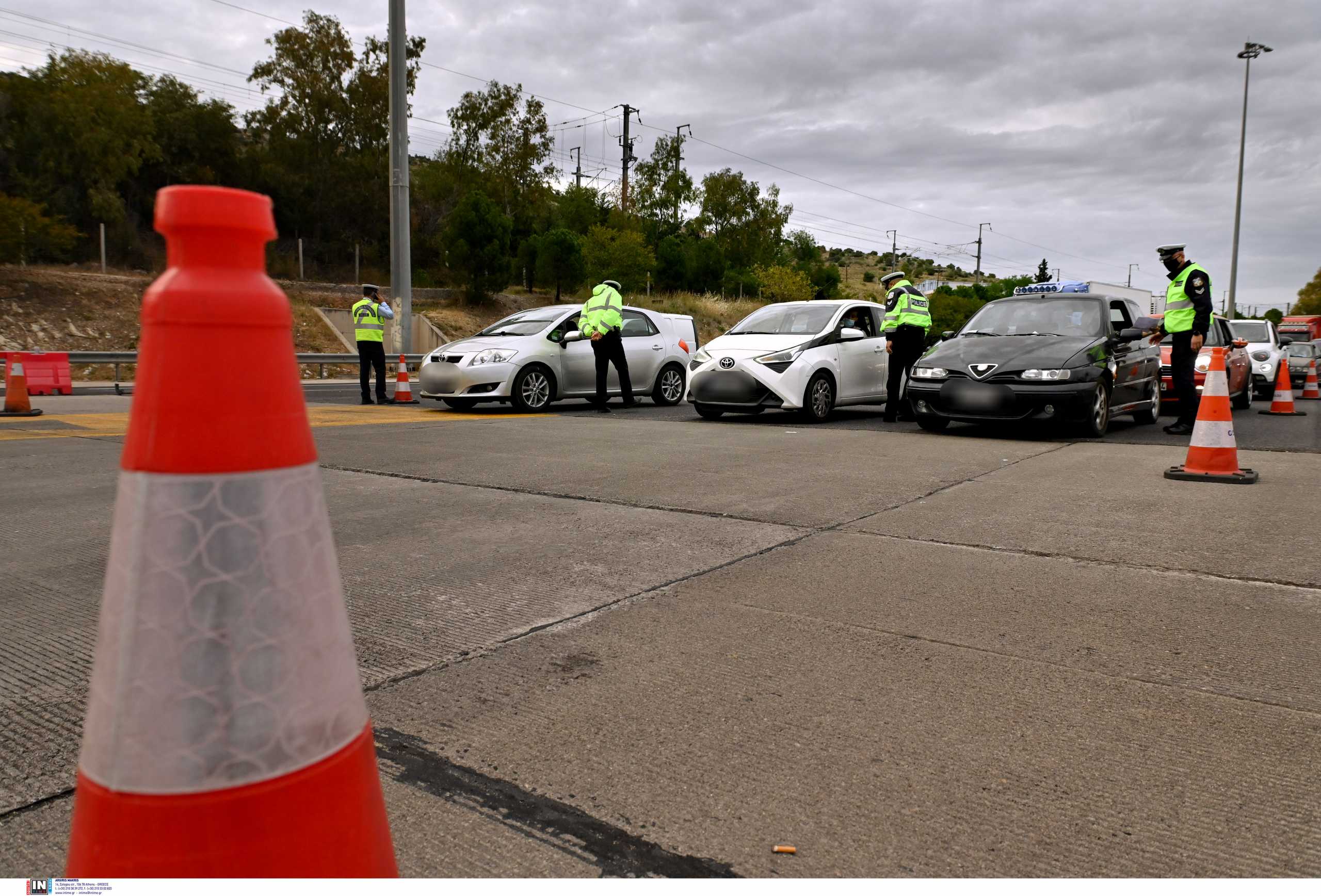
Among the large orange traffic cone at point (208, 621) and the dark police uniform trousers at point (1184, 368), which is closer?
the large orange traffic cone at point (208, 621)

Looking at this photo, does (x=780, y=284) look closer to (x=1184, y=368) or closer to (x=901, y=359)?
(x=901, y=359)

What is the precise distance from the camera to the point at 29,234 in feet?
97.6

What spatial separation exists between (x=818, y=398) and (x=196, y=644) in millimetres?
10880

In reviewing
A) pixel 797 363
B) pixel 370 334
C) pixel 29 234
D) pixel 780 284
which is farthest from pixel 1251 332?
pixel 780 284

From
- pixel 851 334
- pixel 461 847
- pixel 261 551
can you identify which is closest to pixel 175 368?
pixel 261 551

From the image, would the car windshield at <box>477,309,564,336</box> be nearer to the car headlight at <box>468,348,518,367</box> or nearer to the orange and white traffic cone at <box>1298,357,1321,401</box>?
the car headlight at <box>468,348,518,367</box>

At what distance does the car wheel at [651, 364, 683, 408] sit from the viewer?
48.8ft

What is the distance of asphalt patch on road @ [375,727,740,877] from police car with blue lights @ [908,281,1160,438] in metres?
8.49

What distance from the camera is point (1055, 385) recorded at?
31.9 ft

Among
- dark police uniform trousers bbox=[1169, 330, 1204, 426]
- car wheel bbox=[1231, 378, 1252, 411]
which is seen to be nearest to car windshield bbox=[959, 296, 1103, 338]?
dark police uniform trousers bbox=[1169, 330, 1204, 426]

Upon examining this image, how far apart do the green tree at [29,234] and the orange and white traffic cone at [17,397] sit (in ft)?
64.3

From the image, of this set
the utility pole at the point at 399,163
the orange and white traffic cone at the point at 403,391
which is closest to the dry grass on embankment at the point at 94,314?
the utility pole at the point at 399,163

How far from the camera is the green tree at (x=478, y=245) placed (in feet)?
117

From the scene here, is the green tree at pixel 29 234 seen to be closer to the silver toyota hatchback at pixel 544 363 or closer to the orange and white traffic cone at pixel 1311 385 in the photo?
the silver toyota hatchback at pixel 544 363
